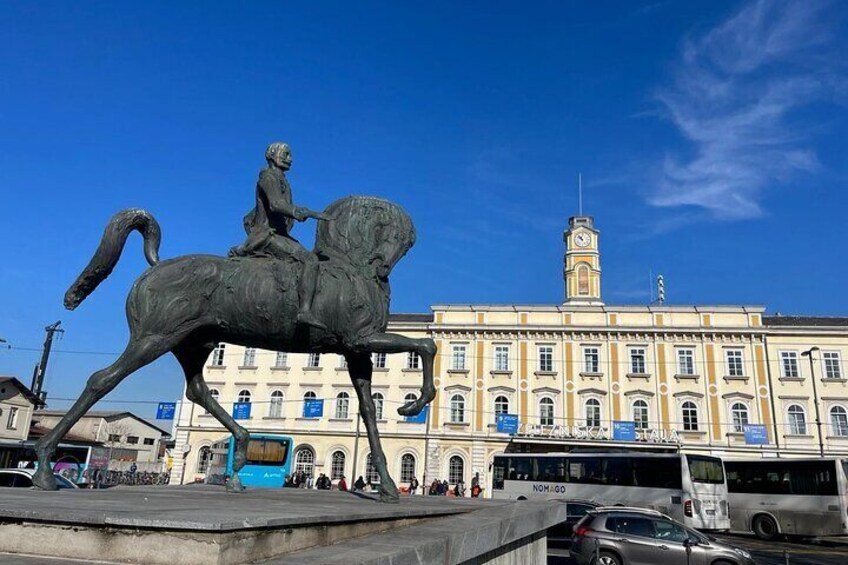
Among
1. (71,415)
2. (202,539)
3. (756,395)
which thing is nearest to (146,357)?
(71,415)

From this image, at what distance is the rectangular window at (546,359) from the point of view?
4012cm

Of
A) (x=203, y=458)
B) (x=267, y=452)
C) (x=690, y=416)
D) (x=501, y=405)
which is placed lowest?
(x=203, y=458)

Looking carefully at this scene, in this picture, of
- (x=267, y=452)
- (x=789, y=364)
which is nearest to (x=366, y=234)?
(x=267, y=452)

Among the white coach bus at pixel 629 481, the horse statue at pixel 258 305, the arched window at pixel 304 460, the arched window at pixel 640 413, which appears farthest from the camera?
the arched window at pixel 304 460

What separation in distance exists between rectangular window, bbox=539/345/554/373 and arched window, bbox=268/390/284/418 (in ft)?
58.2

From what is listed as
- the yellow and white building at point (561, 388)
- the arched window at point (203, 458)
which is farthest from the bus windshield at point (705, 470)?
the arched window at point (203, 458)

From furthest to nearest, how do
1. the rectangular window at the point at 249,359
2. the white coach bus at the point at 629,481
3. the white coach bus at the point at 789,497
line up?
1. the rectangular window at the point at 249,359
2. the white coach bus at the point at 629,481
3. the white coach bus at the point at 789,497

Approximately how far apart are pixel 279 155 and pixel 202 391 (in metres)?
2.40

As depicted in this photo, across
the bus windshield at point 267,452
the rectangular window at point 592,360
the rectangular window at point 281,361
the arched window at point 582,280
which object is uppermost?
the arched window at point 582,280

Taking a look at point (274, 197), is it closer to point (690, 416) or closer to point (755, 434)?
point (755, 434)

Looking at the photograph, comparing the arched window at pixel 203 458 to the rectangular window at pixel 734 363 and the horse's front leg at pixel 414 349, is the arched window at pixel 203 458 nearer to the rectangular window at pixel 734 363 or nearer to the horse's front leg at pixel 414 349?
the rectangular window at pixel 734 363

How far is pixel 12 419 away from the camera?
38.8 meters

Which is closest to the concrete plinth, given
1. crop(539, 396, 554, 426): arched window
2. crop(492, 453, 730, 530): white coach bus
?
crop(492, 453, 730, 530): white coach bus

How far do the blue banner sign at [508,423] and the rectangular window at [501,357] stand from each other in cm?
472
